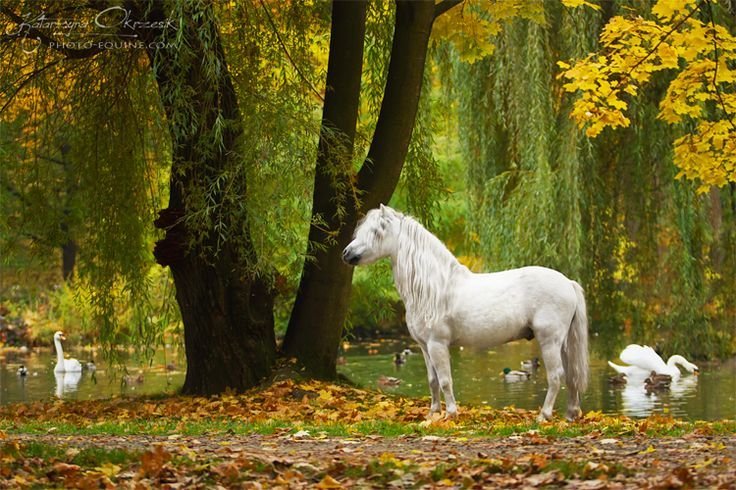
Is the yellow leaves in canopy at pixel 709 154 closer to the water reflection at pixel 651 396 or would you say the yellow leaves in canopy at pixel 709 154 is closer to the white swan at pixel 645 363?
the water reflection at pixel 651 396

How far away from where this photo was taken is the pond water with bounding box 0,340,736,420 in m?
14.8

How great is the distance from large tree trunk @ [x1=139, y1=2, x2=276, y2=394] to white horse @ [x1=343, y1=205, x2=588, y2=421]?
1.76m

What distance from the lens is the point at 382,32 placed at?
46.2 feet

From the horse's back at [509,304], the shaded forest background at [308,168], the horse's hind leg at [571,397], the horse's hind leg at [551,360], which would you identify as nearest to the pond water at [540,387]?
the shaded forest background at [308,168]

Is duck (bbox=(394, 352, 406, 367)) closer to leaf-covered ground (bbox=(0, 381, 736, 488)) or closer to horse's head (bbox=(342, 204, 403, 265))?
leaf-covered ground (bbox=(0, 381, 736, 488))

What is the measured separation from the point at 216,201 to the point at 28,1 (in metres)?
3.11

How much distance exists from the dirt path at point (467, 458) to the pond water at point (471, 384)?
19.0ft

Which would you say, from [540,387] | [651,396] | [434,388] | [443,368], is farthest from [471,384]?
[443,368]

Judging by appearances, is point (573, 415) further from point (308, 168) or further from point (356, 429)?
point (308, 168)

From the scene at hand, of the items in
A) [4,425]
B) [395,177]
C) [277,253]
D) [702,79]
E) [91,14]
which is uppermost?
[91,14]

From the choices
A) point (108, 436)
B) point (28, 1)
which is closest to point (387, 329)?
point (28, 1)

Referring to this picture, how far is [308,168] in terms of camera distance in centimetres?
1096

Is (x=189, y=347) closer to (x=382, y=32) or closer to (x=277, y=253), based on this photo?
(x=277, y=253)

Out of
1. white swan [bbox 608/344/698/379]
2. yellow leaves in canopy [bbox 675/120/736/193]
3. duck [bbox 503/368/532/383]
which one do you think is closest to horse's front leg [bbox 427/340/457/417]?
yellow leaves in canopy [bbox 675/120/736/193]
